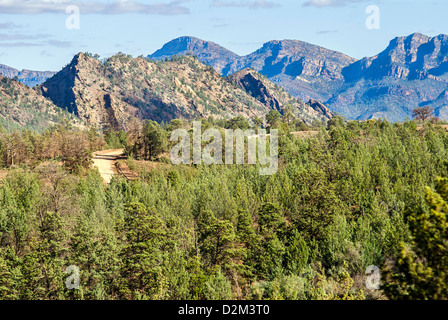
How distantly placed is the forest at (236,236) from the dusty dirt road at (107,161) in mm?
12856

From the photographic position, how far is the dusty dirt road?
372 ft

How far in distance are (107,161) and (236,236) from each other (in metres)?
88.1

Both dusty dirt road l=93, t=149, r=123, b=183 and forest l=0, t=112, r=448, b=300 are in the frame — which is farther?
dusty dirt road l=93, t=149, r=123, b=183

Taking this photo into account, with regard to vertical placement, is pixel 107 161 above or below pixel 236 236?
above

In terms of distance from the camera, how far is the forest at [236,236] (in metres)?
28.3

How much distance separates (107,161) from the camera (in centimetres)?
12781

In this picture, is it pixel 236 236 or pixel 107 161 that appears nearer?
pixel 236 236

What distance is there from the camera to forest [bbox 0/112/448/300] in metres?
28.3

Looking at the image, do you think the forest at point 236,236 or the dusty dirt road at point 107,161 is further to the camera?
the dusty dirt road at point 107,161

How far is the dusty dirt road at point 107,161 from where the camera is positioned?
113 meters

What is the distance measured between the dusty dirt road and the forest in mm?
12856

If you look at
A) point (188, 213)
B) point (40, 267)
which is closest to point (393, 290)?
point (40, 267)

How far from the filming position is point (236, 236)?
4956 centimetres

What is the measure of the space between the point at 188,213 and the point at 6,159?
7825 cm
